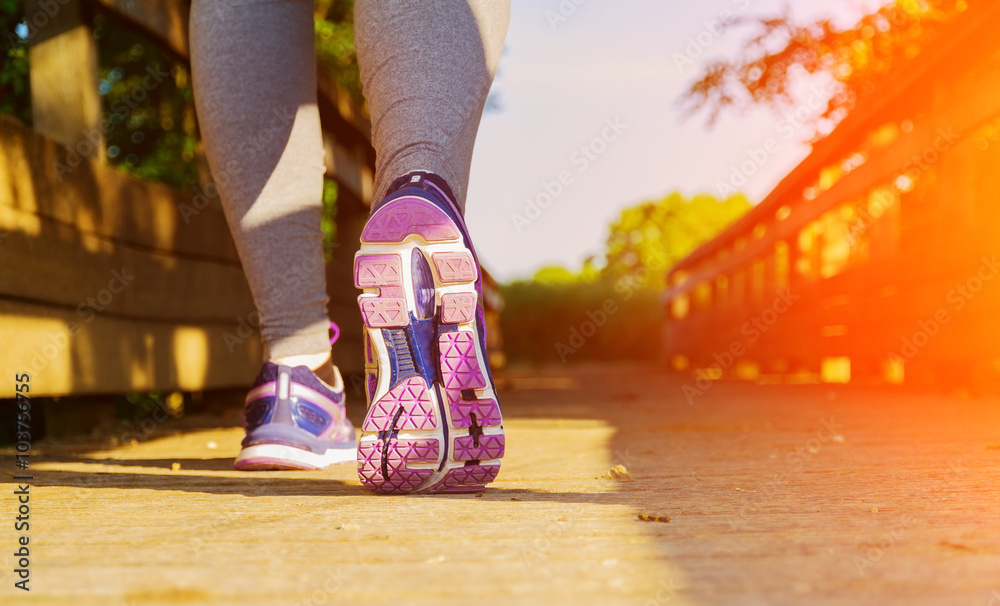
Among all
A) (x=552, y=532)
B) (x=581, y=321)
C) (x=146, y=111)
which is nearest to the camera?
(x=552, y=532)

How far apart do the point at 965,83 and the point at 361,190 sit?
2.39m

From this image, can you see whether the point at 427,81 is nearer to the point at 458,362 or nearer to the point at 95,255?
the point at 458,362

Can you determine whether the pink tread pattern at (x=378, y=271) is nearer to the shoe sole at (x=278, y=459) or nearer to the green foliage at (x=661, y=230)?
the shoe sole at (x=278, y=459)

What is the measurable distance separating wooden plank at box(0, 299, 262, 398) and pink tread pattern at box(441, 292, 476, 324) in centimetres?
99

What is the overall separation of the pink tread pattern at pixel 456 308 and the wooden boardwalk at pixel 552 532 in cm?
21

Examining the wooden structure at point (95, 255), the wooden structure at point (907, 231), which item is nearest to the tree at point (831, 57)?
the wooden structure at point (907, 231)

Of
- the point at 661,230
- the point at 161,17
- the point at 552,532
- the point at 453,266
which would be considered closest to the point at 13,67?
the point at 161,17

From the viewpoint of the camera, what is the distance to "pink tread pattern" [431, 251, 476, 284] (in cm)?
99

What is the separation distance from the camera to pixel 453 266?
1.00 m

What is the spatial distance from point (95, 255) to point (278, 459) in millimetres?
958

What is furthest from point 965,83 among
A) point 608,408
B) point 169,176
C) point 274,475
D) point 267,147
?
point 169,176

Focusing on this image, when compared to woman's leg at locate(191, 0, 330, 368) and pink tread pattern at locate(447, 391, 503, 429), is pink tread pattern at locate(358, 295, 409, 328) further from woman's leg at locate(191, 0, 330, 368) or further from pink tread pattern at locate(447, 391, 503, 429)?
woman's leg at locate(191, 0, 330, 368)

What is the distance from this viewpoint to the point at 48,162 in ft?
5.64

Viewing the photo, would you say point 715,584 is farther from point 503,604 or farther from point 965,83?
point 965,83
